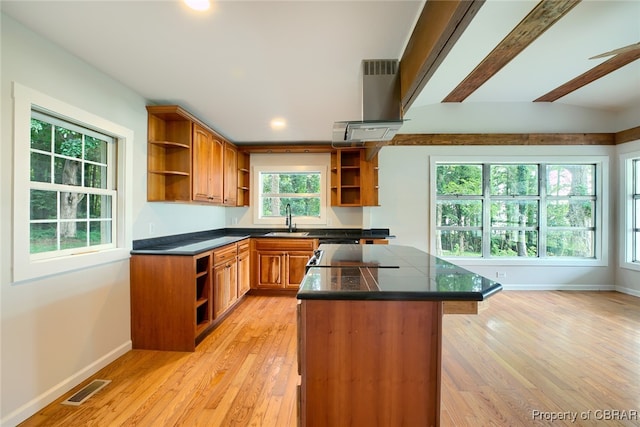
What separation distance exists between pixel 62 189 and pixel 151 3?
1.47 m

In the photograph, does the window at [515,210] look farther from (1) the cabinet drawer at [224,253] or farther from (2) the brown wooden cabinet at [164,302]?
(2) the brown wooden cabinet at [164,302]

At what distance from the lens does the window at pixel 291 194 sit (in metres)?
4.80

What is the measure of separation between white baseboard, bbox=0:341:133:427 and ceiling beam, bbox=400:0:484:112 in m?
3.20

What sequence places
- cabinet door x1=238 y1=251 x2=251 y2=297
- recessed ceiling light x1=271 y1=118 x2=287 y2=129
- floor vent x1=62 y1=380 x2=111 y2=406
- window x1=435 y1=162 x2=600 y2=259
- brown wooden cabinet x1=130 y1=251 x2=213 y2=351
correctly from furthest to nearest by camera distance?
window x1=435 y1=162 x2=600 y2=259
cabinet door x1=238 y1=251 x2=251 y2=297
recessed ceiling light x1=271 y1=118 x2=287 y2=129
brown wooden cabinet x1=130 y1=251 x2=213 y2=351
floor vent x1=62 y1=380 x2=111 y2=406

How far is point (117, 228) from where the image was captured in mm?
2508

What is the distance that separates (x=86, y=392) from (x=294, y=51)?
2.89 meters

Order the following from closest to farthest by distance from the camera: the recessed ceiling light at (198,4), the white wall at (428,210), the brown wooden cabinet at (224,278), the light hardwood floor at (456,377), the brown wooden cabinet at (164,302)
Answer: the recessed ceiling light at (198,4) → the light hardwood floor at (456,377) → the brown wooden cabinet at (164,302) → the brown wooden cabinet at (224,278) → the white wall at (428,210)

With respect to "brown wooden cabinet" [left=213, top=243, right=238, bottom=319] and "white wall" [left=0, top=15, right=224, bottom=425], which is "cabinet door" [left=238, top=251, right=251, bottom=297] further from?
"white wall" [left=0, top=15, right=224, bottom=425]

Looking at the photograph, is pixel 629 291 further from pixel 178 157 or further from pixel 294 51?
pixel 178 157

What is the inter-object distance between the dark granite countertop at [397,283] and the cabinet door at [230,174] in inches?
106

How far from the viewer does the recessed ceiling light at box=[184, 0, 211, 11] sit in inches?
59.6

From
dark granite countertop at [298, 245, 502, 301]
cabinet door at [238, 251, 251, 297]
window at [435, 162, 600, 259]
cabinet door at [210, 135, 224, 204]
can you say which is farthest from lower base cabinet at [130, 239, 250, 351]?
window at [435, 162, 600, 259]

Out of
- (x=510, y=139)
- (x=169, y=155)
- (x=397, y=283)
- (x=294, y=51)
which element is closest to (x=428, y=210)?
(x=510, y=139)

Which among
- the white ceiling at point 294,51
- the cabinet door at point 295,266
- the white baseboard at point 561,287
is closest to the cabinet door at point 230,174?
the white ceiling at point 294,51
